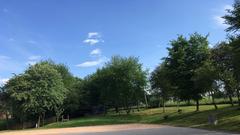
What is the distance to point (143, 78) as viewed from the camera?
7194 centimetres

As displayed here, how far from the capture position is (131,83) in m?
71.9

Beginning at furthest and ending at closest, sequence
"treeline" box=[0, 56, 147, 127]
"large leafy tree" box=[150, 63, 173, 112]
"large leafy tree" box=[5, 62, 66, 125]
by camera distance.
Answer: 1. "treeline" box=[0, 56, 147, 127]
2. "large leafy tree" box=[5, 62, 66, 125]
3. "large leafy tree" box=[150, 63, 173, 112]

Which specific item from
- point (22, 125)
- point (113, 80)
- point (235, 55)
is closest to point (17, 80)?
point (22, 125)

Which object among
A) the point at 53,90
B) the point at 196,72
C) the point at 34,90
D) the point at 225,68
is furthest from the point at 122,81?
the point at 225,68

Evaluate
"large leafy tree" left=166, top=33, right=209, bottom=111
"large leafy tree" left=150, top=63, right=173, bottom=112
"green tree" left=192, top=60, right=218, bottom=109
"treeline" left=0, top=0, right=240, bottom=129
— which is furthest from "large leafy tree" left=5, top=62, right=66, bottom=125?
"green tree" left=192, top=60, right=218, bottom=109

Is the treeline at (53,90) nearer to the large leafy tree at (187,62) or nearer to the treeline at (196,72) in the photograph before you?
the treeline at (196,72)

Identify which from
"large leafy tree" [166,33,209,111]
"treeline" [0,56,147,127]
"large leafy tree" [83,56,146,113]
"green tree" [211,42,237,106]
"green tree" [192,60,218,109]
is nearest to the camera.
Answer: "green tree" [211,42,237,106]

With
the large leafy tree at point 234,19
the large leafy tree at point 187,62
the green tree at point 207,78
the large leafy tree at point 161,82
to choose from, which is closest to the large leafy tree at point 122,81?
the large leafy tree at point 161,82

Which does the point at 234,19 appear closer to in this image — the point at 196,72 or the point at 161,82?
the point at 196,72

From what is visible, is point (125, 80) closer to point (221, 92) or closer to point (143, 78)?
point (143, 78)

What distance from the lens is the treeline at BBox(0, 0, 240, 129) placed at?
45844 millimetres

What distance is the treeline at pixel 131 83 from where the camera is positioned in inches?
1805

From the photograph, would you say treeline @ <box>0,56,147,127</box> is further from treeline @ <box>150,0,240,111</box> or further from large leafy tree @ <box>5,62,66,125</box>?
treeline @ <box>150,0,240,111</box>

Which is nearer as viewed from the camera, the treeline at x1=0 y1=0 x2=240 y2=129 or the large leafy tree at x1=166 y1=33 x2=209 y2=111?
the treeline at x1=0 y1=0 x2=240 y2=129
